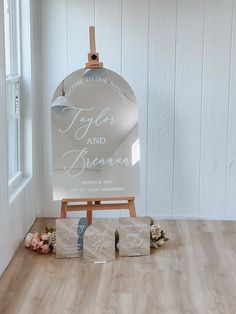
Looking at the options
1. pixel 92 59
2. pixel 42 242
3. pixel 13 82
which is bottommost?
pixel 42 242

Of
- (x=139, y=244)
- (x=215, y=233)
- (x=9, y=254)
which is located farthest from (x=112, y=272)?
(x=215, y=233)

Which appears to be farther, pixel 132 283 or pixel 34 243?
pixel 34 243

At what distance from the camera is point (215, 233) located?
3986mm

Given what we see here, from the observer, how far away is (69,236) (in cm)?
350

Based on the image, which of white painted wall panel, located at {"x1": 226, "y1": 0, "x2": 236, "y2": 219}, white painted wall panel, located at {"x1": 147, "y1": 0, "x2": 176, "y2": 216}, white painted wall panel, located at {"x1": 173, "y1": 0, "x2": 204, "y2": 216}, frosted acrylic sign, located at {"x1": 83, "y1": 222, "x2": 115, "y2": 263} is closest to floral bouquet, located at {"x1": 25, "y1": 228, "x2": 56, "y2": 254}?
frosted acrylic sign, located at {"x1": 83, "y1": 222, "x2": 115, "y2": 263}

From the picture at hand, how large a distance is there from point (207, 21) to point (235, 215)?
130 centimetres

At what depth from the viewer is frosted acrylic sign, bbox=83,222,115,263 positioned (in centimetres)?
345

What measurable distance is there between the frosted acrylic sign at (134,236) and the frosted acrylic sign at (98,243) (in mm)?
78

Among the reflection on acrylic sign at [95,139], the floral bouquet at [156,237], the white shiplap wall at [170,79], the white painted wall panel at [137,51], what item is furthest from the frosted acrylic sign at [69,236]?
the white painted wall panel at [137,51]

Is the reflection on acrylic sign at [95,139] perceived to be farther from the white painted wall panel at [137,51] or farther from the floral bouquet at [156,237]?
the white painted wall panel at [137,51]

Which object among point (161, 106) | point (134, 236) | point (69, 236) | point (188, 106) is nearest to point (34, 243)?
point (69, 236)

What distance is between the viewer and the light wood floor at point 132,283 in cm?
287

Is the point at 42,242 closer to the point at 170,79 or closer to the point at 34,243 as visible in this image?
the point at 34,243

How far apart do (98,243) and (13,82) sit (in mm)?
1078
